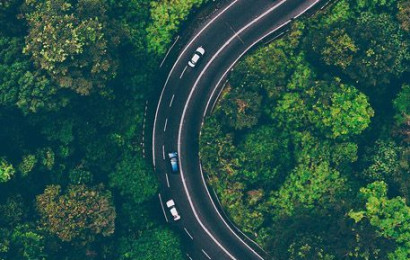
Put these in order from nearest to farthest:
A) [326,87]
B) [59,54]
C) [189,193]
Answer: [59,54]
[326,87]
[189,193]

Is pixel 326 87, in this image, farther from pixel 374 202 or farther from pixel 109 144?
pixel 109 144

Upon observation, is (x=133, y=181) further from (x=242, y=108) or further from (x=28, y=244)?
(x=242, y=108)

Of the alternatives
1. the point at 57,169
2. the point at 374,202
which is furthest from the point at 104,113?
the point at 374,202

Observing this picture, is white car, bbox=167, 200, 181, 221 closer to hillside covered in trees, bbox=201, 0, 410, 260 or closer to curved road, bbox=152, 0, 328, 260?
curved road, bbox=152, 0, 328, 260

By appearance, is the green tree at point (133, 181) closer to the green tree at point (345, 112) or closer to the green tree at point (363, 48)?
the green tree at point (345, 112)

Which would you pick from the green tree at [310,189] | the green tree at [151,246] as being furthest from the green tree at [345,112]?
the green tree at [151,246]

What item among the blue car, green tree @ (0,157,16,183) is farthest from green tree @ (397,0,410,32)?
green tree @ (0,157,16,183)
